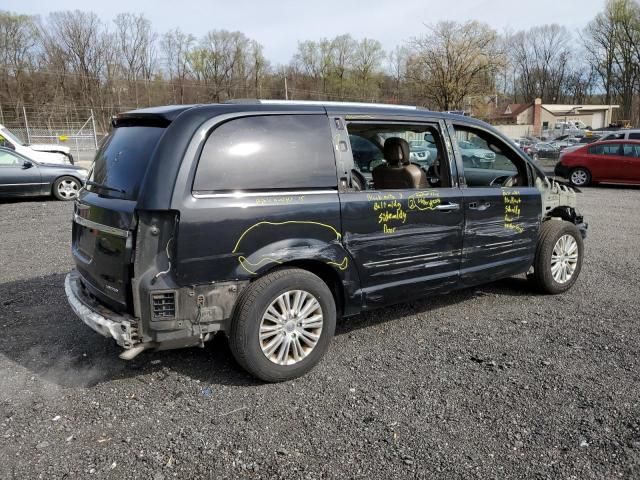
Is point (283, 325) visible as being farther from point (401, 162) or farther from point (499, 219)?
point (499, 219)

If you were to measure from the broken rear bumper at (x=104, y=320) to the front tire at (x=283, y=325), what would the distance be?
0.61 m

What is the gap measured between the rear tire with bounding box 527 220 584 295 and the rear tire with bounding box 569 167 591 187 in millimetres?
12270

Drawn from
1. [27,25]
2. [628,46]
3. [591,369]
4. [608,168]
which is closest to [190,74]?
[27,25]

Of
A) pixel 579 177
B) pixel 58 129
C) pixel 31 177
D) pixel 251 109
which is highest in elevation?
pixel 58 129

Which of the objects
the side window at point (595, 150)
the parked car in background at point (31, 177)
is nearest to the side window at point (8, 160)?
the parked car in background at point (31, 177)

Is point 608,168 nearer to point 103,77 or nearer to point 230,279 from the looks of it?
point 230,279

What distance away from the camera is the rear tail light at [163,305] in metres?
3.12

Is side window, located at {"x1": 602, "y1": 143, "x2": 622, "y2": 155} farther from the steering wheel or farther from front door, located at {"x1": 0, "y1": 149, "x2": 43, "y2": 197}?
front door, located at {"x1": 0, "y1": 149, "x2": 43, "y2": 197}

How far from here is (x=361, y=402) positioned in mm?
3324

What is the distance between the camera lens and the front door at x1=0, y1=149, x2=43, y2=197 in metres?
11.7

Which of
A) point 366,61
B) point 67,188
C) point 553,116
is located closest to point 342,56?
point 366,61

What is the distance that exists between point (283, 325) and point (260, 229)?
0.67 metres

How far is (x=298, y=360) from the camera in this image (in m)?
3.62

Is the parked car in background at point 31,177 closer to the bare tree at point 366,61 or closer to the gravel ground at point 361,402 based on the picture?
the gravel ground at point 361,402
